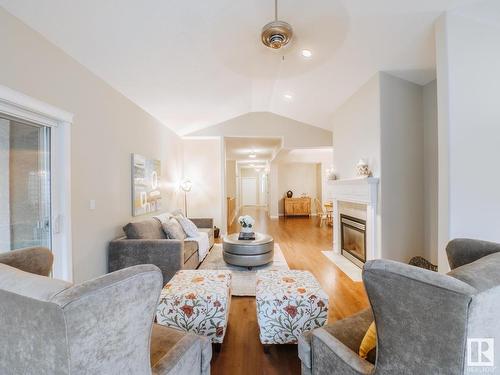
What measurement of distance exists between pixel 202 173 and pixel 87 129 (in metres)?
3.56

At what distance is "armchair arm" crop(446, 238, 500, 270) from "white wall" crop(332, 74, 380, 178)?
188cm

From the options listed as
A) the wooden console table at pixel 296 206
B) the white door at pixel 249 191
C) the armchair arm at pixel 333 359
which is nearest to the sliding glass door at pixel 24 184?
the armchair arm at pixel 333 359

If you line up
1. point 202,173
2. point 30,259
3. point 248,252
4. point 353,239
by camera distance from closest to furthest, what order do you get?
point 30,259
point 248,252
point 353,239
point 202,173

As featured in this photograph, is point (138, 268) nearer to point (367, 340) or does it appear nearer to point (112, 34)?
point (367, 340)

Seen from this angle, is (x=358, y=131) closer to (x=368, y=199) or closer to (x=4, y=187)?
(x=368, y=199)

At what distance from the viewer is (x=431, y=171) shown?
3.11 m

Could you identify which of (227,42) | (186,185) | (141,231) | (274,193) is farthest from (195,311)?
(274,193)

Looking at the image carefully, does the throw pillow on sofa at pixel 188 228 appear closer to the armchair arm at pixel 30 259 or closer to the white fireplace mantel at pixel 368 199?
the armchair arm at pixel 30 259

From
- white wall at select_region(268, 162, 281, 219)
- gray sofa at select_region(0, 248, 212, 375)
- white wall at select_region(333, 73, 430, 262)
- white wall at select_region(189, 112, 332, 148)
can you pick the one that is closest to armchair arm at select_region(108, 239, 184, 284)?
gray sofa at select_region(0, 248, 212, 375)

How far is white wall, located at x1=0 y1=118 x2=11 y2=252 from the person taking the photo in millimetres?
1779

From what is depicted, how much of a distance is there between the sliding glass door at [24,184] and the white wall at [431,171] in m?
4.40

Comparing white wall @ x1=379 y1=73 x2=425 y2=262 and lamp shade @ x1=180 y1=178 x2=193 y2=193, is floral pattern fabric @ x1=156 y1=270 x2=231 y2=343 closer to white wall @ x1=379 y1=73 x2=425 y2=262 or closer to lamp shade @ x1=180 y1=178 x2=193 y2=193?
white wall @ x1=379 y1=73 x2=425 y2=262

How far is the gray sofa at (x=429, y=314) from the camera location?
0.75 meters

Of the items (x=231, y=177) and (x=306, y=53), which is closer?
(x=306, y=53)
